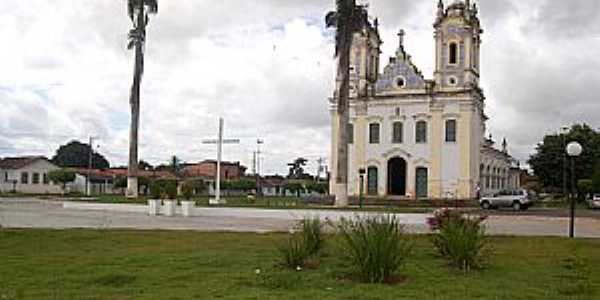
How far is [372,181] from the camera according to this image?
193 feet

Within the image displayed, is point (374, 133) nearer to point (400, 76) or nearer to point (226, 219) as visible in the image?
point (400, 76)

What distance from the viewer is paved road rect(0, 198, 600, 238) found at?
24.2 meters

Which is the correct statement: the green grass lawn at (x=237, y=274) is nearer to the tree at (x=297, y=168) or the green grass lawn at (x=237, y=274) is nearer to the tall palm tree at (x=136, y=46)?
the tall palm tree at (x=136, y=46)

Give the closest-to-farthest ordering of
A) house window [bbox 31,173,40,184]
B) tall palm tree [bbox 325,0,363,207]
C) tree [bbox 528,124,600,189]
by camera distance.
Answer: tall palm tree [bbox 325,0,363,207]
tree [bbox 528,124,600,189]
house window [bbox 31,173,40,184]

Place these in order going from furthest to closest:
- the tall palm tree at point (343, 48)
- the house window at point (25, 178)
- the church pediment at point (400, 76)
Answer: the house window at point (25, 178) < the church pediment at point (400, 76) < the tall palm tree at point (343, 48)

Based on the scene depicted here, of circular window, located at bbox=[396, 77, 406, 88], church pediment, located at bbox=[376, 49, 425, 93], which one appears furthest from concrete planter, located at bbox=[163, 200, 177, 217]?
circular window, located at bbox=[396, 77, 406, 88]

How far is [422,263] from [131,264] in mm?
4431

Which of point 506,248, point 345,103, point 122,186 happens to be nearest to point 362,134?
point 345,103

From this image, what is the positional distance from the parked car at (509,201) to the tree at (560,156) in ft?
69.3

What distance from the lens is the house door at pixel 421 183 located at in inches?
2229

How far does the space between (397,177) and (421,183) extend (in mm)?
2816

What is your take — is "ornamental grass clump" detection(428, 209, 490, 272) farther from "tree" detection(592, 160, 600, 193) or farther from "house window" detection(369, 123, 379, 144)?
"tree" detection(592, 160, 600, 193)

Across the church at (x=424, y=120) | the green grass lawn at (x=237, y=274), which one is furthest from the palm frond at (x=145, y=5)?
the green grass lawn at (x=237, y=274)

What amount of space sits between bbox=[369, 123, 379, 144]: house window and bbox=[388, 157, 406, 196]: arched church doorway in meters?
2.14
